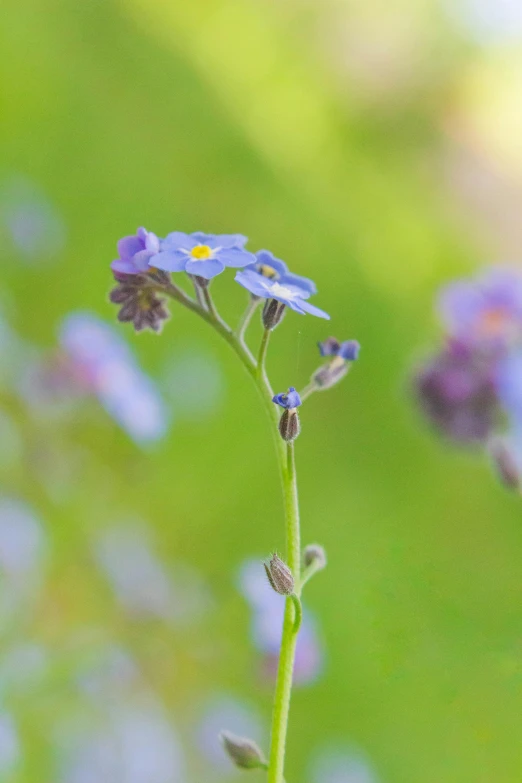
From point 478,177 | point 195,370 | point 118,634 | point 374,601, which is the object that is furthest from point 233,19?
point 118,634

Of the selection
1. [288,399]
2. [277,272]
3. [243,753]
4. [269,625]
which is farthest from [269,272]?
[269,625]

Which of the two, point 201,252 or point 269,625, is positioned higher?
point 201,252

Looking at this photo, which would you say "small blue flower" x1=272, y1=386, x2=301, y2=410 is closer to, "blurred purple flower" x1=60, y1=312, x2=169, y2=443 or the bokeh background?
the bokeh background

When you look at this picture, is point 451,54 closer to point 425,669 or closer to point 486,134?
point 486,134

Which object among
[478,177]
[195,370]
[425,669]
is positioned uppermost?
[478,177]

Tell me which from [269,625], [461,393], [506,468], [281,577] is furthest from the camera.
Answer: [461,393]

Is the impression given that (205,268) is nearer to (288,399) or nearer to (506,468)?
(288,399)

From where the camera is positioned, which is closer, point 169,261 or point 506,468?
point 169,261
